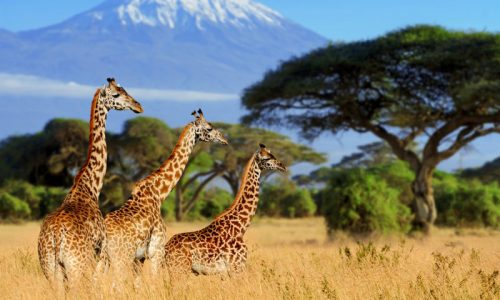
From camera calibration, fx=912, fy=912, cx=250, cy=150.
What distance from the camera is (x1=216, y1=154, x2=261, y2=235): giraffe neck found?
10.1 metres

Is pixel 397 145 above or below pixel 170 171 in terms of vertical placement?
above

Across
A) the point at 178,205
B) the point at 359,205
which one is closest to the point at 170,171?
the point at 359,205

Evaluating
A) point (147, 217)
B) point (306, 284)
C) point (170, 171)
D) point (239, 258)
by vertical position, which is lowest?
point (306, 284)

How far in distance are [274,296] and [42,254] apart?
2254 millimetres

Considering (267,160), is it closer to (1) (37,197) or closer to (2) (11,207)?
(2) (11,207)

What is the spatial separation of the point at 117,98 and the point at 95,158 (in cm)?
65

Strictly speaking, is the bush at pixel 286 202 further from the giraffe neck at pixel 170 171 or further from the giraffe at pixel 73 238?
the giraffe at pixel 73 238

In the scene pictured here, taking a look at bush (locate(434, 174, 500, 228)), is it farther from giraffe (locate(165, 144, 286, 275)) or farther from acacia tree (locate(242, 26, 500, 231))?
giraffe (locate(165, 144, 286, 275))

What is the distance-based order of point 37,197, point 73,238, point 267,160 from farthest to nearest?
point 37,197, point 267,160, point 73,238

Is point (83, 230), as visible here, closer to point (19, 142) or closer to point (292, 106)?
point (292, 106)

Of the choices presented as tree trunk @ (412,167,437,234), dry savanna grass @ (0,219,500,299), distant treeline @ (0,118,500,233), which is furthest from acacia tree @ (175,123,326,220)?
dry savanna grass @ (0,219,500,299)

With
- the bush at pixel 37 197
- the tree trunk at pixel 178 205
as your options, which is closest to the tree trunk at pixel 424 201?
the tree trunk at pixel 178 205

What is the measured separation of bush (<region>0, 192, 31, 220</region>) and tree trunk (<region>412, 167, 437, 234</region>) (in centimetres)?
1891

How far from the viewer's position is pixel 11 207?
4003 cm
